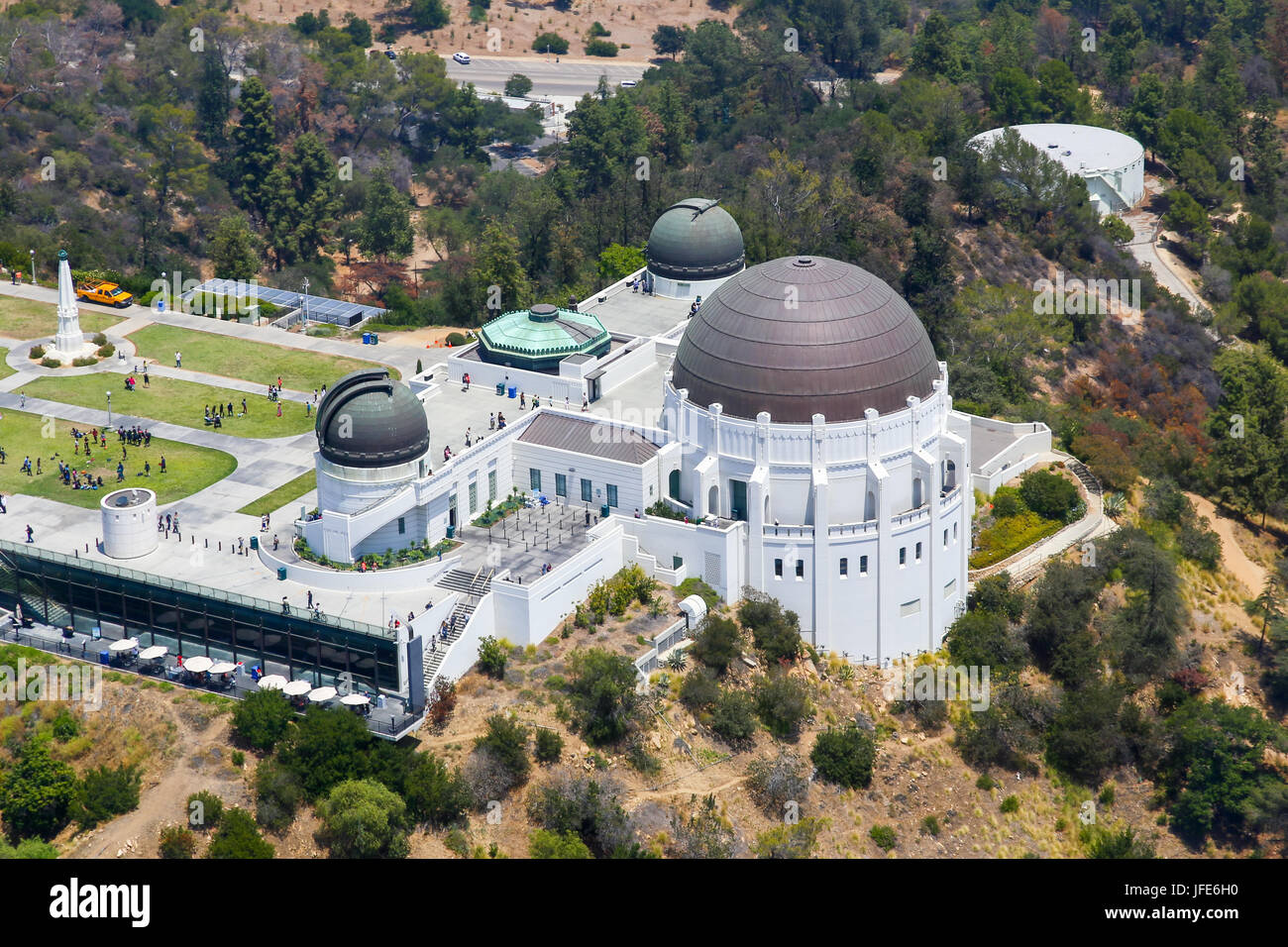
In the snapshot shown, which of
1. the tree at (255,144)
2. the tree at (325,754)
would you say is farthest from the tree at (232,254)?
the tree at (325,754)

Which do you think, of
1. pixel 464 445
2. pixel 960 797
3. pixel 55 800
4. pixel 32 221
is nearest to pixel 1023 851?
pixel 960 797

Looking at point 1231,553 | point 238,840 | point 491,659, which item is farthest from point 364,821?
point 1231,553

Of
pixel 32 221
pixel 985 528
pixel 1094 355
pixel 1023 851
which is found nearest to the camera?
pixel 1023 851

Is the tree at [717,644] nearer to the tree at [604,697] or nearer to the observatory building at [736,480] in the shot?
the observatory building at [736,480]

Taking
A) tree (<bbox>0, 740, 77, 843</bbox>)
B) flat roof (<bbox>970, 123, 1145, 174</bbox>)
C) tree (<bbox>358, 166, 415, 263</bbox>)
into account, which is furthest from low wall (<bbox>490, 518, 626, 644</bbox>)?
flat roof (<bbox>970, 123, 1145, 174</bbox>)

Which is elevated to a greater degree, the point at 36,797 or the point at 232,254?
the point at 232,254

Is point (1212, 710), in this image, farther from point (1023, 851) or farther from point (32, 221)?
point (32, 221)

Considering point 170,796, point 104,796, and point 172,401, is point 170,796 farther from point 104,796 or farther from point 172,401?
point 172,401

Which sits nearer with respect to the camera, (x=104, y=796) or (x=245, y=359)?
(x=104, y=796)
